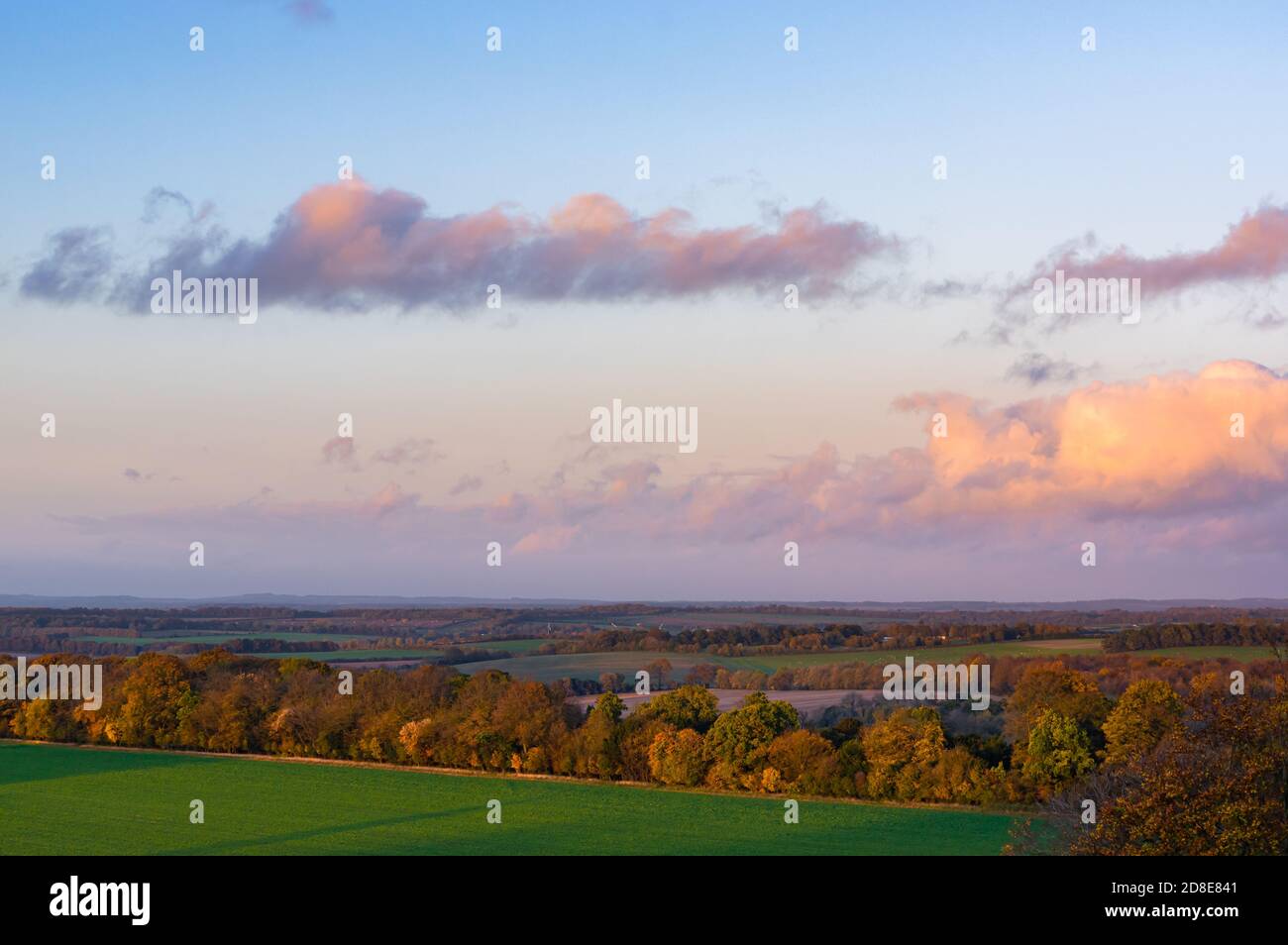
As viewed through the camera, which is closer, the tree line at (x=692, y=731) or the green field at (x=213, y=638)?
the tree line at (x=692, y=731)

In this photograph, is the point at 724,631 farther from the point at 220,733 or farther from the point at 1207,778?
the point at 1207,778

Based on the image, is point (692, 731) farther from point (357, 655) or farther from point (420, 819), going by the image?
point (357, 655)

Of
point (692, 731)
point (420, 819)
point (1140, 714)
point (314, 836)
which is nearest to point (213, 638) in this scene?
point (692, 731)

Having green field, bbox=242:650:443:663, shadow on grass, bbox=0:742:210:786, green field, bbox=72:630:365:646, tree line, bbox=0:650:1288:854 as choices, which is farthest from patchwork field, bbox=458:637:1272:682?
green field, bbox=72:630:365:646

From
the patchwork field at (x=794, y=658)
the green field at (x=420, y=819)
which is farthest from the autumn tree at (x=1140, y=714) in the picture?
the patchwork field at (x=794, y=658)

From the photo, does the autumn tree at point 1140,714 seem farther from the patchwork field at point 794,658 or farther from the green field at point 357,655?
the green field at point 357,655

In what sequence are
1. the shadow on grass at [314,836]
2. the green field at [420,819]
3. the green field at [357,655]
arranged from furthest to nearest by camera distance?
the green field at [357,655] → the green field at [420,819] → the shadow on grass at [314,836]
